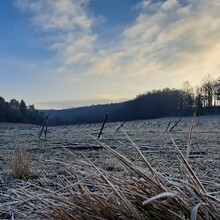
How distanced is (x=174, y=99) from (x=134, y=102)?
13412 millimetres

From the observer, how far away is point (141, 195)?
1641 mm

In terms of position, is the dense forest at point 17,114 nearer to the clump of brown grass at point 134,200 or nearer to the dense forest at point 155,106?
the dense forest at point 155,106

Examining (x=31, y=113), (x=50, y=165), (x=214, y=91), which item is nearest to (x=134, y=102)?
(x=214, y=91)

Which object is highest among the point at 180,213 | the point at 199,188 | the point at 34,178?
the point at 199,188

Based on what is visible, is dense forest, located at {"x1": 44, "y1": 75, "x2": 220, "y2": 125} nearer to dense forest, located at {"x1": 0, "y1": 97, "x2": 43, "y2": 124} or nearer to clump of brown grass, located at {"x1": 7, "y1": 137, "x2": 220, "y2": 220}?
dense forest, located at {"x1": 0, "y1": 97, "x2": 43, "y2": 124}

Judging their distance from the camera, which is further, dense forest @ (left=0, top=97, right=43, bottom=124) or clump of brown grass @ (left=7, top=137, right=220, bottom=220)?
dense forest @ (left=0, top=97, right=43, bottom=124)

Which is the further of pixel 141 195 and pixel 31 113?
pixel 31 113

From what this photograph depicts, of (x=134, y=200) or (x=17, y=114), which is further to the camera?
(x=17, y=114)

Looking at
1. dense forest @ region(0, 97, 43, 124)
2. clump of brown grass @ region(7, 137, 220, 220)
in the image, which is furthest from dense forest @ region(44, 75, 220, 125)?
clump of brown grass @ region(7, 137, 220, 220)

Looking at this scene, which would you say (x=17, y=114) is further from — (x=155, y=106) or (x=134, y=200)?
(x=134, y=200)

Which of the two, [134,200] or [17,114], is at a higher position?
[17,114]

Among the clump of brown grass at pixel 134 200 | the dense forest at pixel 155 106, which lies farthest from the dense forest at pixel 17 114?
the clump of brown grass at pixel 134 200

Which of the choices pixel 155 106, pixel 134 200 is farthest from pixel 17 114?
pixel 134 200

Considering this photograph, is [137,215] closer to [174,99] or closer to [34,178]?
[34,178]
